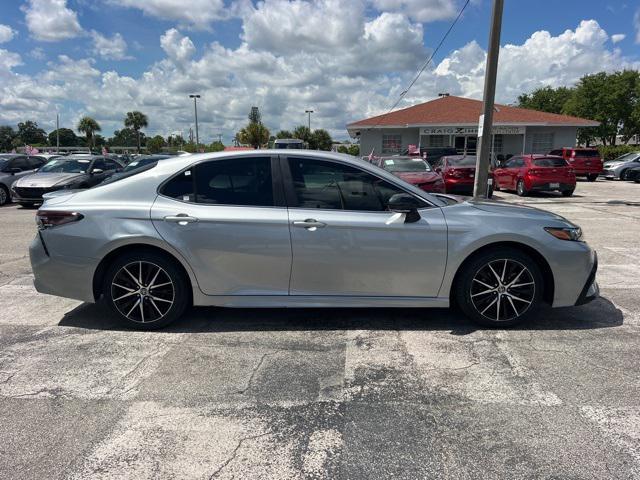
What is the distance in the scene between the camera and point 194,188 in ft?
14.2

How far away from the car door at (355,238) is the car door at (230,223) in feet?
0.46

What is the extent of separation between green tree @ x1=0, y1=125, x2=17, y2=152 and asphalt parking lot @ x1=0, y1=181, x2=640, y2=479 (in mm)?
113310

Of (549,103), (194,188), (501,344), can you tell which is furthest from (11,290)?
(549,103)

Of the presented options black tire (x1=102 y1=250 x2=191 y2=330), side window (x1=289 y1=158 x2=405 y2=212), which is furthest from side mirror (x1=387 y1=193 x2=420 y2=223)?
black tire (x1=102 y1=250 x2=191 y2=330)

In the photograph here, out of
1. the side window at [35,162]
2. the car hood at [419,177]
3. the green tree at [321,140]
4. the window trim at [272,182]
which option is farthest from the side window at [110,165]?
the green tree at [321,140]

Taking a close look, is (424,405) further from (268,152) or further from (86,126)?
(86,126)

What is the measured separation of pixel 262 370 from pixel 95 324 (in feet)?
6.44

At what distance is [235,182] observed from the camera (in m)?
4.30

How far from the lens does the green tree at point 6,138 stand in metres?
99.7

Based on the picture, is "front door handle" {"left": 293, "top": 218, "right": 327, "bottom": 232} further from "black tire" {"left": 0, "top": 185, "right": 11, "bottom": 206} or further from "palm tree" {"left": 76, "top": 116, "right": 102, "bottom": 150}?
"palm tree" {"left": 76, "top": 116, "right": 102, "bottom": 150}

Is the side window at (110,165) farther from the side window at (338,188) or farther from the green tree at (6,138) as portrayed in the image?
the green tree at (6,138)

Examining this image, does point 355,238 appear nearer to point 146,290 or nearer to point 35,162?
point 146,290

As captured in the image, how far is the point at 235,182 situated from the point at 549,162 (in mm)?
15738

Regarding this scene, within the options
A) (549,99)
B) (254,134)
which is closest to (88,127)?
(254,134)
